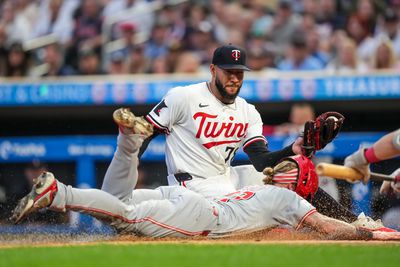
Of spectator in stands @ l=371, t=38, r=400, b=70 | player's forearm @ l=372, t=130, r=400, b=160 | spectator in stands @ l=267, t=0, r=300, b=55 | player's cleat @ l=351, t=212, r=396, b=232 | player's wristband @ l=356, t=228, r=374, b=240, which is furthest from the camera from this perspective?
spectator in stands @ l=267, t=0, r=300, b=55

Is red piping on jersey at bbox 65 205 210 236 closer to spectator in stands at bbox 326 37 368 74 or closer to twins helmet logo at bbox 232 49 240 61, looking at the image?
twins helmet logo at bbox 232 49 240 61

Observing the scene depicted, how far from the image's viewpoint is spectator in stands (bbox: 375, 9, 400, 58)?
1234 cm

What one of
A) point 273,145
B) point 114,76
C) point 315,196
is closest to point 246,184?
point 315,196

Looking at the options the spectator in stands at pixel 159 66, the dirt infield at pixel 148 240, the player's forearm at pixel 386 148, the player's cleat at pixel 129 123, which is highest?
the spectator in stands at pixel 159 66

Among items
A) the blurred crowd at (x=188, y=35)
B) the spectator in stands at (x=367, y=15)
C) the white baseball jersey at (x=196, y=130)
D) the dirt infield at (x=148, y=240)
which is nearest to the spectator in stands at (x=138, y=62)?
the blurred crowd at (x=188, y=35)

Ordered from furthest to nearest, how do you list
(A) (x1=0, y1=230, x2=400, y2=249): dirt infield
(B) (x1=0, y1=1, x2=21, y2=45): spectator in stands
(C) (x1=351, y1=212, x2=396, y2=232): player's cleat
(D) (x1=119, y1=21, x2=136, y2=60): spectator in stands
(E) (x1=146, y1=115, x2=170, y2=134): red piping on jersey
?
(B) (x1=0, y1=1, x2=21, y2=45): spectator in stands < (D) (x1=119, y1=21, x2=136, y2=60): spectator in stands < (E) (x1=146, y1=115, x2=170, y2=134): red piping on jersey < (C) (x1=351, y1=212, x2=396, y2=232): player's cleat < (A) (x1=0, y1=230, x2=400, y2=249): dirt infield

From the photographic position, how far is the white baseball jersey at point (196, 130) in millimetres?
7566

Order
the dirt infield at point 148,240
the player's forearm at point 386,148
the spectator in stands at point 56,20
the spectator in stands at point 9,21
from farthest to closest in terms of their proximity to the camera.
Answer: the spectator in stands at point 56,20, the spectator in stands at point 9,21, the dirt infield at point 148,240, the player's forearm at point 386,148

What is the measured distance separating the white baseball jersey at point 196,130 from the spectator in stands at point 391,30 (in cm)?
524

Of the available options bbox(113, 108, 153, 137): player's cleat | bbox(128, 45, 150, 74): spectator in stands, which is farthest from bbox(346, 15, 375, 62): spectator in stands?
bbox(113, 108, 153, 137): player's cleat

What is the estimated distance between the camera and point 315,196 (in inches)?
306

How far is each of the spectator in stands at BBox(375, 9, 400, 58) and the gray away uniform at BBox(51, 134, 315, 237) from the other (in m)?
5.78

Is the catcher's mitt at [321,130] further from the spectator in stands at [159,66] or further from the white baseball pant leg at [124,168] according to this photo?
the spectator in stands at [159,66]

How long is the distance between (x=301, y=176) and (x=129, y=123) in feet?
5.52
